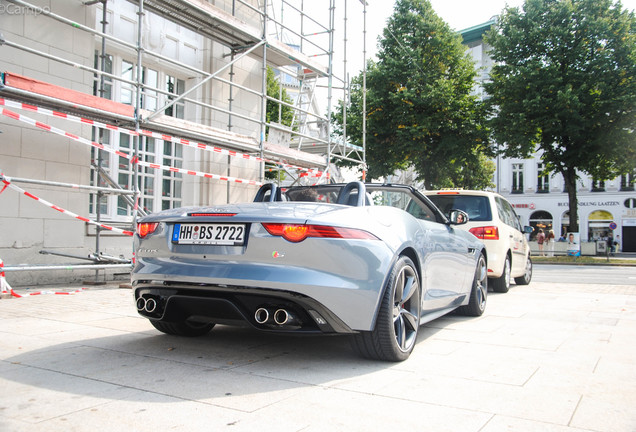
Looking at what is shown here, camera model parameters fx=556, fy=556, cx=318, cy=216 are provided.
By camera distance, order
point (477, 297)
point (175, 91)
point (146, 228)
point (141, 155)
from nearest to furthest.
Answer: point (146, 228) < point (477, 297) < point (141, 155) < point (175, 91)

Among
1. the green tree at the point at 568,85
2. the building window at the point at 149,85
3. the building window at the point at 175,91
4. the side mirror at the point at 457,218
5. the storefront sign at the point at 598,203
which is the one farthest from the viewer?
the storefront sign at the point at 598,203

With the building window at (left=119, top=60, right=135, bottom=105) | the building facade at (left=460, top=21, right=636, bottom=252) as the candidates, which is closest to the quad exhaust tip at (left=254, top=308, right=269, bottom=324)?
the building window at (left=119, top=60, right=135, bottom=105)

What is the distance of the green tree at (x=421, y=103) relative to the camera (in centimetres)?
2658

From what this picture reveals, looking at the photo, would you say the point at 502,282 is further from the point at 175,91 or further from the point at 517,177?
the point at 517,177

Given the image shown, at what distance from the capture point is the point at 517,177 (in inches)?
1925

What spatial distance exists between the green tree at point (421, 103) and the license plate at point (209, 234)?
23.6 metres

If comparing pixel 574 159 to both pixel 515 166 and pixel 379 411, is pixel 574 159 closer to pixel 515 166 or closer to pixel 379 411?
pixel 515 166

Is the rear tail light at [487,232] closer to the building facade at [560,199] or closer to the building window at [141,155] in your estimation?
the building window at [141,155]

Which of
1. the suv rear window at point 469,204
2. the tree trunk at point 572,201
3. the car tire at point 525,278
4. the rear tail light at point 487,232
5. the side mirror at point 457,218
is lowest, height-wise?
the car tire at point 525,278

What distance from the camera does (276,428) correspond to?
96.7 inches

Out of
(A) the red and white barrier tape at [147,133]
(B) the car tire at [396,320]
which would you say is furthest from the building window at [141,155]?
(B) the car tire at [396,320]

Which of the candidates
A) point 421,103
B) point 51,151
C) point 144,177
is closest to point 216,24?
point 144,177

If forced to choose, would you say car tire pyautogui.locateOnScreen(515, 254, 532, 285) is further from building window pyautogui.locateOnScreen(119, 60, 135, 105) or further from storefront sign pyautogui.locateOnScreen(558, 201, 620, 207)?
storefront sign pyautogui.locateOnScreen(558, 201, 620, 207)

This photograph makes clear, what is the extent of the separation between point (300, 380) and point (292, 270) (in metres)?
0.65
